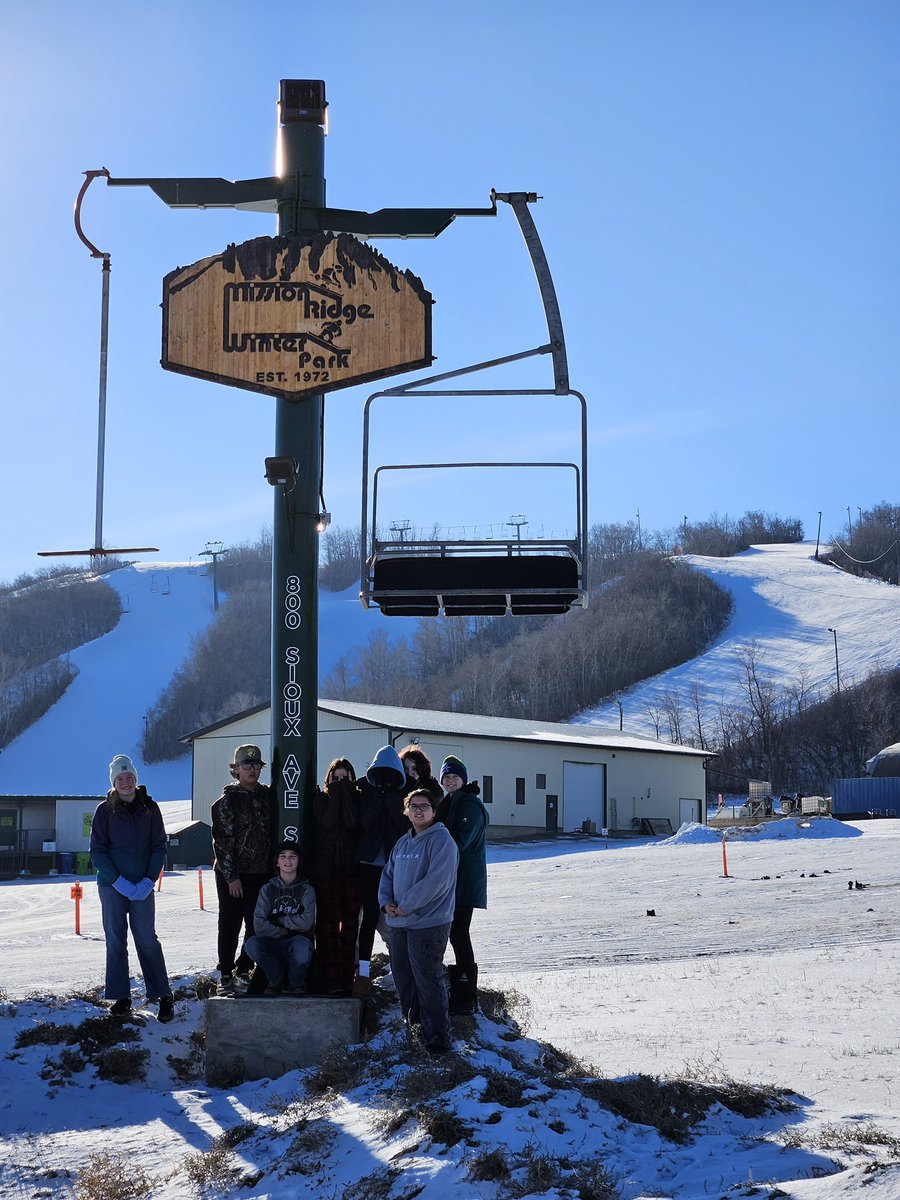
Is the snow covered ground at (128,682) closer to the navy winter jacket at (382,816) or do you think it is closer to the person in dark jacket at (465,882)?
the navy winter jacket at (382,816)

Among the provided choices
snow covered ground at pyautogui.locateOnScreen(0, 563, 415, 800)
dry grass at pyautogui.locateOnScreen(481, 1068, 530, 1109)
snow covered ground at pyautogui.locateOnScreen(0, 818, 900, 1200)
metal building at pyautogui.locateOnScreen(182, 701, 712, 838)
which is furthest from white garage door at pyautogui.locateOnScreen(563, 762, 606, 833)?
dry grass at pyautogui.locateOnScreen(481, 1068, 530, 1109)

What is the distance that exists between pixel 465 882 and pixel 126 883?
8.01 ft

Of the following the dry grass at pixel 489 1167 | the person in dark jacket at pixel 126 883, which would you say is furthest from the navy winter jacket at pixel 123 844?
the dry grass at pixel 489 1167

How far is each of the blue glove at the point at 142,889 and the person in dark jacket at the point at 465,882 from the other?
2.19 meters

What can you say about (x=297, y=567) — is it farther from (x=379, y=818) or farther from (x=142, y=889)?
(x=142, y=889)

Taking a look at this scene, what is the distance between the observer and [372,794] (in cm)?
832

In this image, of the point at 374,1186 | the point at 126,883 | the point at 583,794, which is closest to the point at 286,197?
the point at 126,883

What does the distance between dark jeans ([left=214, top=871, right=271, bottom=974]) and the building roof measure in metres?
34.4

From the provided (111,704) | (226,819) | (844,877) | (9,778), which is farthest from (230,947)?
(111,704)

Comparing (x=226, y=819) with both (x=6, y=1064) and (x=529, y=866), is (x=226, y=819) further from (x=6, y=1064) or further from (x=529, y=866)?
(x=529, y=866)

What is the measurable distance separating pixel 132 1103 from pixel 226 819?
6.15 feet

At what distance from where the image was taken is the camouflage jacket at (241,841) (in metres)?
8.41

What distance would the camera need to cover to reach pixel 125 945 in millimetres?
8602

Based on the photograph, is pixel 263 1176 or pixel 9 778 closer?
pixel 263 1176
